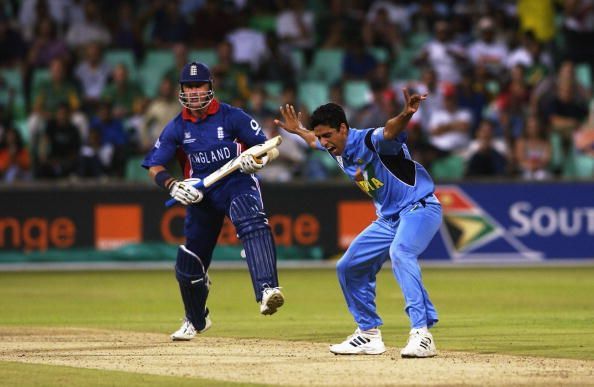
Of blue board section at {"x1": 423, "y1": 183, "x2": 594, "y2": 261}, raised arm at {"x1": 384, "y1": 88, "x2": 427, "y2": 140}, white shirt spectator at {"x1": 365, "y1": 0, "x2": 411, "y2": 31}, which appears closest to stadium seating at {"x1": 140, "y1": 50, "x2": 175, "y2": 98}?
white shirt spectator at {"x1": 365, "y1": 0, "x2": 411, "y2": 31}

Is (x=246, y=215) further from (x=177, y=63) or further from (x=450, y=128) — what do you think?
(x=177, y=63)

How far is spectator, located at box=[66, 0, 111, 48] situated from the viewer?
900 inches

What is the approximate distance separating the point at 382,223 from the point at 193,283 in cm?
193

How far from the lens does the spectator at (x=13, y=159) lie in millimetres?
20125

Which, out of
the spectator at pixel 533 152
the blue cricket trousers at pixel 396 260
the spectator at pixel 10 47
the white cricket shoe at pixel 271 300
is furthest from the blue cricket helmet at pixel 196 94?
the spectator at pixel 10 47

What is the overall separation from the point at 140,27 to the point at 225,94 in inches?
128

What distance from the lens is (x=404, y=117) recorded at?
871 centimetres

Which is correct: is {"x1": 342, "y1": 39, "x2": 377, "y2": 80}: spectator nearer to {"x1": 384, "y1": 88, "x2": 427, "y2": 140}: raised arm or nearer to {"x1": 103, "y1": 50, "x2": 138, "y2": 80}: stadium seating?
{"x1": 103, "y1": 50, "x2": 138, "y2": 80}: stadium seating

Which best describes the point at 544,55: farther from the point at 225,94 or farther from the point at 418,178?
the point at 418,178

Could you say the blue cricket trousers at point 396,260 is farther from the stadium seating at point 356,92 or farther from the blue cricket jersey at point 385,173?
the stadium seating at point 356,92

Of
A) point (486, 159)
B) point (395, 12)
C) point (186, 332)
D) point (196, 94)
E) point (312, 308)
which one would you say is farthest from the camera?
point (395, 12)

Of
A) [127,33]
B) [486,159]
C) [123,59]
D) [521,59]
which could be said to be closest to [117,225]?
[123,59]

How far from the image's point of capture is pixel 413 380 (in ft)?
26.1

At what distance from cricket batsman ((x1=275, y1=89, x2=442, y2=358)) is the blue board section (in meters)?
10.2
